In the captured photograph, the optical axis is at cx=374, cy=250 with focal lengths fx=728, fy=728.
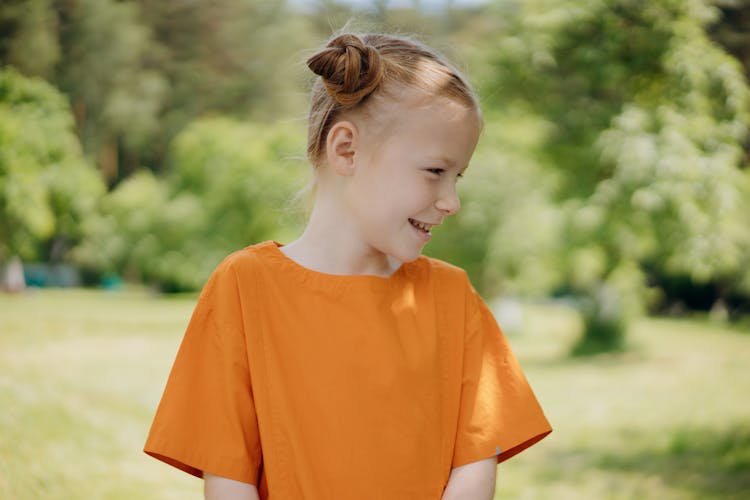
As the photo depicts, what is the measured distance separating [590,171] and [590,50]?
0.85 meters

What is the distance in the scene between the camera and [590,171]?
5051 millimetres

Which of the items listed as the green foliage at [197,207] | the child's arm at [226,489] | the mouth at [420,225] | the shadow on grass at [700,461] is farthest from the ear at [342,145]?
the shadow on grass at [700,461]

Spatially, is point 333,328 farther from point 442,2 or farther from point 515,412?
point 442,2

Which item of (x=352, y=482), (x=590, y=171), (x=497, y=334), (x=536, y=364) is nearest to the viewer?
(x=352, y=482)

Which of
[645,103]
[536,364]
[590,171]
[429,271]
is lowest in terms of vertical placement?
[536,364]

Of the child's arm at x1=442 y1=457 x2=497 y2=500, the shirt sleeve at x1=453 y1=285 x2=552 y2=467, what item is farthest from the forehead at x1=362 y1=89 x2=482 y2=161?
the child's arm at x1=442 y1=457 x2=497 y2=500

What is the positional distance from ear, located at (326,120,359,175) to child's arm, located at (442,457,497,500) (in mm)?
434

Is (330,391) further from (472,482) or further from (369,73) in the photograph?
(369,73)

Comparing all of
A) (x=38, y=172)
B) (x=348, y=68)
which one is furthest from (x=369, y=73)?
(x=38, y=172)

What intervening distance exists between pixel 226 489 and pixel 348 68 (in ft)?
1.80

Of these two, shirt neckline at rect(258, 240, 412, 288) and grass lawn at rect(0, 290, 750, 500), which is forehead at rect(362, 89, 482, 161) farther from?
grass lawn at rect(0, 290, 750, 500)

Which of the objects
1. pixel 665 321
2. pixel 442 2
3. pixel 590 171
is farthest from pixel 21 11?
pixel 665 321

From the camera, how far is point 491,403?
1010mm

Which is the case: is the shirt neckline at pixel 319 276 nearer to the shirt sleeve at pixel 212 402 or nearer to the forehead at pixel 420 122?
the shirt sleeve at pixel 212 402
